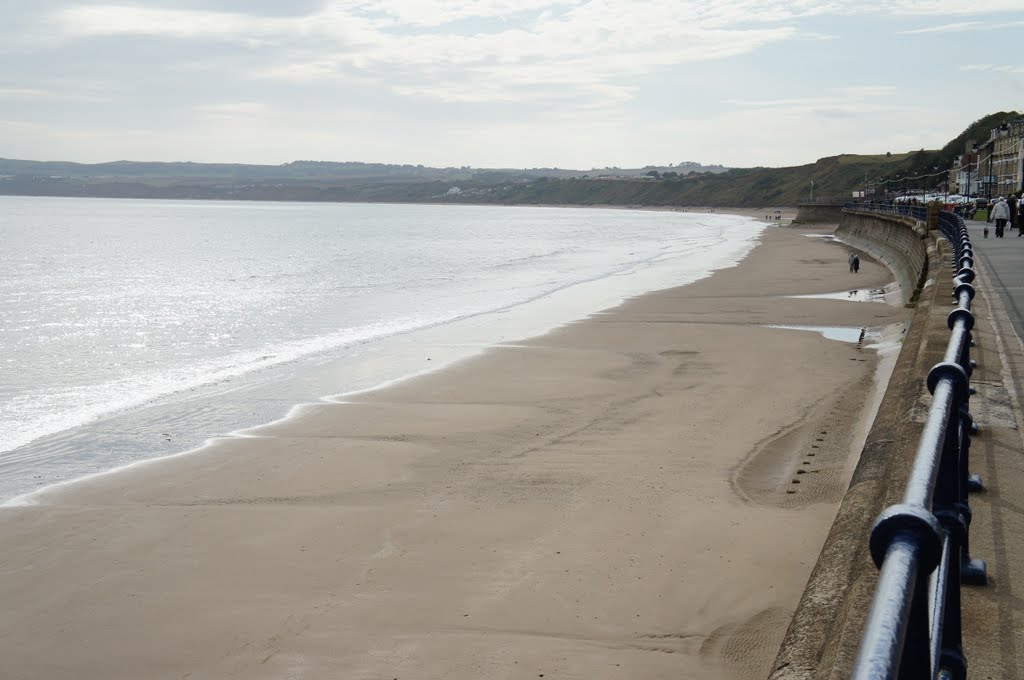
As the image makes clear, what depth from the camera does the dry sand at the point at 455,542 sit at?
5.74 meters

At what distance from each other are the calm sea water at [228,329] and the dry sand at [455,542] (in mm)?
1575

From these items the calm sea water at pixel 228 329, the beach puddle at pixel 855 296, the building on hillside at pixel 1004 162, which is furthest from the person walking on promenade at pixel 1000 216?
the building on hillside at pixel 1004 162

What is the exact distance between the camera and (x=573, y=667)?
5410 millimetres

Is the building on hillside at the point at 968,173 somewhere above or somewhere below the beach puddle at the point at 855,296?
above

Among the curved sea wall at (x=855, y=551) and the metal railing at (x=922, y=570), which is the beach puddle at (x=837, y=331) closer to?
the curved sea wall at (x=855, y=551)

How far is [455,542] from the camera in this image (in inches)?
293

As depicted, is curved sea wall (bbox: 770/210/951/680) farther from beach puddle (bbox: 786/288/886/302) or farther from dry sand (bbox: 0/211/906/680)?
beach puddle (bbox: 786/288/886/302)

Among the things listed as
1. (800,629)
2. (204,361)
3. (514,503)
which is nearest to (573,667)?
(800,629)

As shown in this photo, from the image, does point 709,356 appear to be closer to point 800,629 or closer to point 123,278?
point 800,629

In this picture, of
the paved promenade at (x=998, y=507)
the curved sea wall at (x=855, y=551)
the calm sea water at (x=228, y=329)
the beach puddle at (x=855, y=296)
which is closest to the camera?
the paved promenade at (x=998, y=507)

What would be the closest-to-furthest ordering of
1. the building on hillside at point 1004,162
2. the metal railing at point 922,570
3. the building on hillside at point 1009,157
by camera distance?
the metal railing at point 922,570
the building on hillside at point 1009,157
the building on hillside at point 1004,162

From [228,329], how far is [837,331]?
1352 cm

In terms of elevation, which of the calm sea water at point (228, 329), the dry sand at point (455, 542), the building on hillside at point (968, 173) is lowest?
the calm sea water at point (228, 329)

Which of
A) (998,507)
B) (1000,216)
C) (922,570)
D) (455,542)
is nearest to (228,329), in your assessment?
(455,542)
